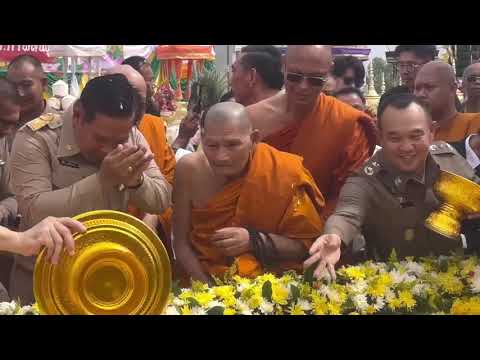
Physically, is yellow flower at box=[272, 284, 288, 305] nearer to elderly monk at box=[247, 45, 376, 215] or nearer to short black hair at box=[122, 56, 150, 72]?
elderly monk at box=[247, 45, 376, 215]

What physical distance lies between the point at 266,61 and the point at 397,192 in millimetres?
1031

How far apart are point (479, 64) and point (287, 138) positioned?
1.15 m

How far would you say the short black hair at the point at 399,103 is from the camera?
14.4 feet

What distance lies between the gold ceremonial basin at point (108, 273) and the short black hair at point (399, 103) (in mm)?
1401

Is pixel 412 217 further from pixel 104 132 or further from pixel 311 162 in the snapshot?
pixel 104 132

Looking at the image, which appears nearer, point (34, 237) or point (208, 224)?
point (34, 237)

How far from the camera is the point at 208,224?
437cm

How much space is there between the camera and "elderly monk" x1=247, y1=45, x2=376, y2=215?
436cm

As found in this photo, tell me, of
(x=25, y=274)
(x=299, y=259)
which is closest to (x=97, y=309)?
(x=25, y=274)

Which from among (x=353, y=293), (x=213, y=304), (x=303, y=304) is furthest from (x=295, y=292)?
(x=213, y=304)

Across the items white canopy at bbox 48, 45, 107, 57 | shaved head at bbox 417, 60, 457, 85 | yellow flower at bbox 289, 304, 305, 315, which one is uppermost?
white canopy at bbox 48, 45, 107, 57

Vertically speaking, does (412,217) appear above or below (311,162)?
below

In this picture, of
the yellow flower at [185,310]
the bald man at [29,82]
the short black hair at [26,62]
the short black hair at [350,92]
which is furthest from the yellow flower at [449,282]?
the short black hair at [26,62]

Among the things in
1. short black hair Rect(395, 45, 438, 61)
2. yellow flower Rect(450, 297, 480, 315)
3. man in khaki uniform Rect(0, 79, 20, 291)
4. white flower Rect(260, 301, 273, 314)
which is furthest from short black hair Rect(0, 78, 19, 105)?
A: yellow flower Rect(450, 297, 480, 315)
